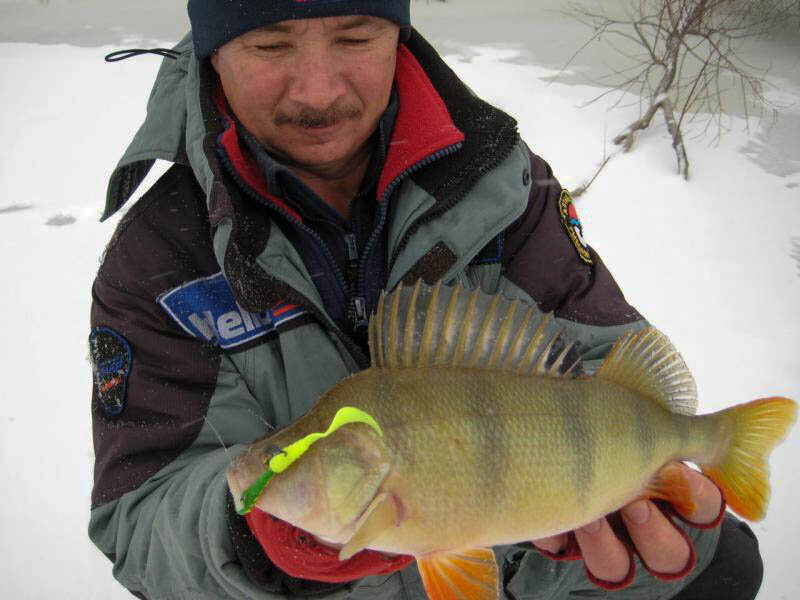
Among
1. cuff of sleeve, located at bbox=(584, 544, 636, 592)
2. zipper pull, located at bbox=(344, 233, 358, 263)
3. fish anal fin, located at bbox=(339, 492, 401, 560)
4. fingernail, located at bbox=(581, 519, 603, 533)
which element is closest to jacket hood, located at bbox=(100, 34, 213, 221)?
zipper pull, located at bbox=(344, 233, 358, 263)

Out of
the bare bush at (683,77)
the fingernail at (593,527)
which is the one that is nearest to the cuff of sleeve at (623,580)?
the fingernail at (593,527)

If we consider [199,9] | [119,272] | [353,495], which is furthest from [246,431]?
[199,9]

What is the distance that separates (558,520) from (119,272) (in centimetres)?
109

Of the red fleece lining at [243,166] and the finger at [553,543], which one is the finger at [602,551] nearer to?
the finger at [553,543]

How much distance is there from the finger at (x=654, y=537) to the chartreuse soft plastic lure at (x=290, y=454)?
1.97ft

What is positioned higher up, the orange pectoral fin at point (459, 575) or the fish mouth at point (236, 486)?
the fish mouth at point (236, 486)

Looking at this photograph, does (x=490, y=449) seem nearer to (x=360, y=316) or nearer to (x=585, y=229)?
(x=360, y=316)

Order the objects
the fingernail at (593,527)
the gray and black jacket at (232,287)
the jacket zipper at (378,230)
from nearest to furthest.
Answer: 1. the fingernail at (593,527)
2. the gray and black jacket at (232,287)
3. the jacket zipper at (378,230)

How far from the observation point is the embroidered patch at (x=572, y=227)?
A: 1.64 meters

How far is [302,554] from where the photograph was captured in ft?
3.26

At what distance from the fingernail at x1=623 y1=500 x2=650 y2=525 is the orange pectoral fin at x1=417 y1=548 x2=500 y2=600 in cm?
32

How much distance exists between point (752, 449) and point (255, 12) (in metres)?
1.33

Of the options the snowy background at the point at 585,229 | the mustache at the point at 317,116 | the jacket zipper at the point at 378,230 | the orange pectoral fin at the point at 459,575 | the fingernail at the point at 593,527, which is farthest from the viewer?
the snowy background at the point at 585,229

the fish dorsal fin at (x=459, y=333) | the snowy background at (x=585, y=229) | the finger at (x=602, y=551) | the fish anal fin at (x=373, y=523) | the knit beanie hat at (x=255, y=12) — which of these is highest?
the knit beanie hat at (x=255, y=12)
